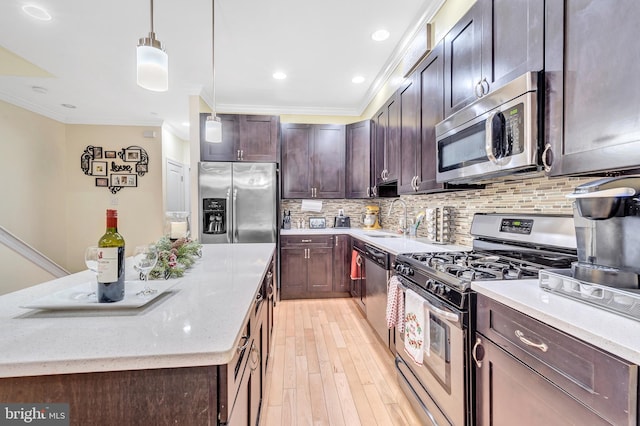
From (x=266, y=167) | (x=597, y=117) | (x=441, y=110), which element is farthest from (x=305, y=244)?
(x=597, y=117)

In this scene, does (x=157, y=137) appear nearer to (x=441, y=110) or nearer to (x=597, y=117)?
(x=441, y=110)

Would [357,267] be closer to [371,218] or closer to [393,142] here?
[371,218]

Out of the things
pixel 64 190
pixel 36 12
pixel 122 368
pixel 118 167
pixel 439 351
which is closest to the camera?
pixel 122 368

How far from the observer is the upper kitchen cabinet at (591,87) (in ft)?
2.77

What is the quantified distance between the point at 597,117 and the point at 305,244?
3.08m

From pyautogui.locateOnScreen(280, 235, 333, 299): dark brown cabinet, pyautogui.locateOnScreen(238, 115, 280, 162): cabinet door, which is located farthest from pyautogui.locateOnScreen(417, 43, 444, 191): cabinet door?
pyautogui.locateOnScreen(238, 115, 280, 162): cabinet door

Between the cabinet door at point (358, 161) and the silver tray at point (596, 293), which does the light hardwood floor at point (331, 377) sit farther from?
the cabinet door at point (358, 161)

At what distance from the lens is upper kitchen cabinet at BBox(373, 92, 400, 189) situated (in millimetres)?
2766

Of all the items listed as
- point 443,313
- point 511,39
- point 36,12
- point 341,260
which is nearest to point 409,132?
point 511,39

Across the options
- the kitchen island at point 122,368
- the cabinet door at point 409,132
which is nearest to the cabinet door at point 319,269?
the cabinet door at point 409,132

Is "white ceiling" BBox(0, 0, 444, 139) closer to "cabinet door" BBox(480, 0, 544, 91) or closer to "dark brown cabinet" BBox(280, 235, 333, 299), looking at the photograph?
"cabinet door" BBox(480, 0, 544, 91)

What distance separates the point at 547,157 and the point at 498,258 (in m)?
0.64

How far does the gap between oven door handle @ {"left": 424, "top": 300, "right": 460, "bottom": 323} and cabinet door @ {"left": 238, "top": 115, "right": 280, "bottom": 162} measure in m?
2.93

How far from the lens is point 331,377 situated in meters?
2.04
